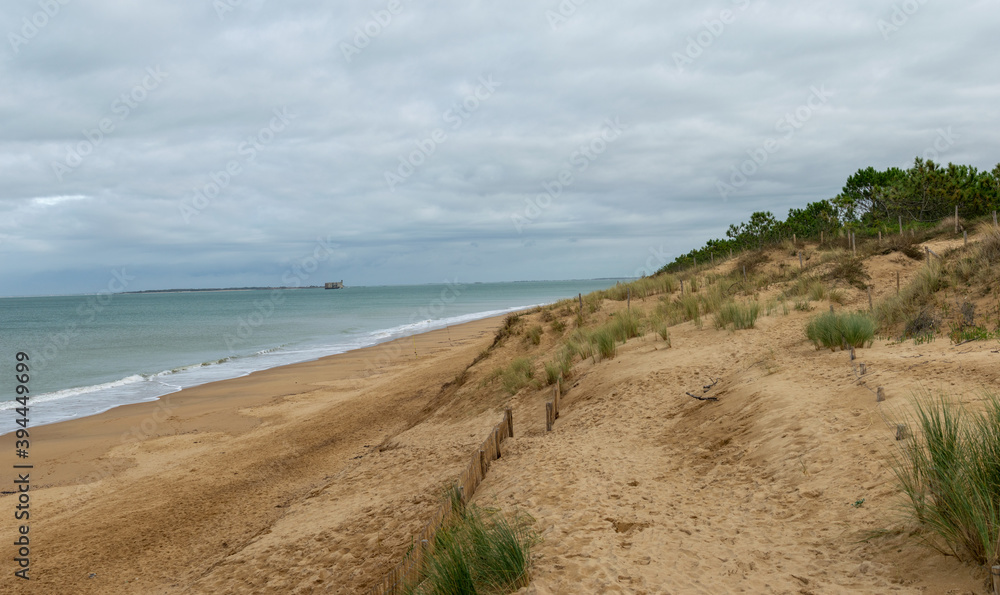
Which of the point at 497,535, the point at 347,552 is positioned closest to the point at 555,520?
the point at 497,535

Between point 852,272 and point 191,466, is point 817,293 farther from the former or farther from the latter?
point 191,466

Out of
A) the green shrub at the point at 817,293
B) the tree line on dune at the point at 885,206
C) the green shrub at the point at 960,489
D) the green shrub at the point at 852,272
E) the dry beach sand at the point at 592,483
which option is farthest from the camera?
the tree line on dune at the point at 885,206

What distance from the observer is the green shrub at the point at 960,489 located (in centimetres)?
327

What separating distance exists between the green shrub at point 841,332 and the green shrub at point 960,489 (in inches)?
189

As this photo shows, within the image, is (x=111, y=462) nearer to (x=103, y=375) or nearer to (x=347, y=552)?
(x=347, y=552)

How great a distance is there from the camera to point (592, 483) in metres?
5.88

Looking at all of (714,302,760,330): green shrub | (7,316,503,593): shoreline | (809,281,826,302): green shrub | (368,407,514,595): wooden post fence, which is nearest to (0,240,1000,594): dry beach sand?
(7,316,503,593): shoreline

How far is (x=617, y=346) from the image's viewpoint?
13180 millimetres

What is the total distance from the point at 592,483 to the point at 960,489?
307cm

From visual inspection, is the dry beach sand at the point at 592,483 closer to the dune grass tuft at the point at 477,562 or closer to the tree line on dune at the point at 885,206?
the dune grass tuft at the point at 477,562

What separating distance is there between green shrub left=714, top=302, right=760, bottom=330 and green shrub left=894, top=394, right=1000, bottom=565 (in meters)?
8.67

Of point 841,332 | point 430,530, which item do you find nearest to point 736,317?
point 841,332

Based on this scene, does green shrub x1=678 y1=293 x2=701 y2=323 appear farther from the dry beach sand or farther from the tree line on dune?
the tree line on dune

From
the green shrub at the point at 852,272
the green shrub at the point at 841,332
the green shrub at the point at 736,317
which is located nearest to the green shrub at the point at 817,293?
the green shrub at the point at 852,272
